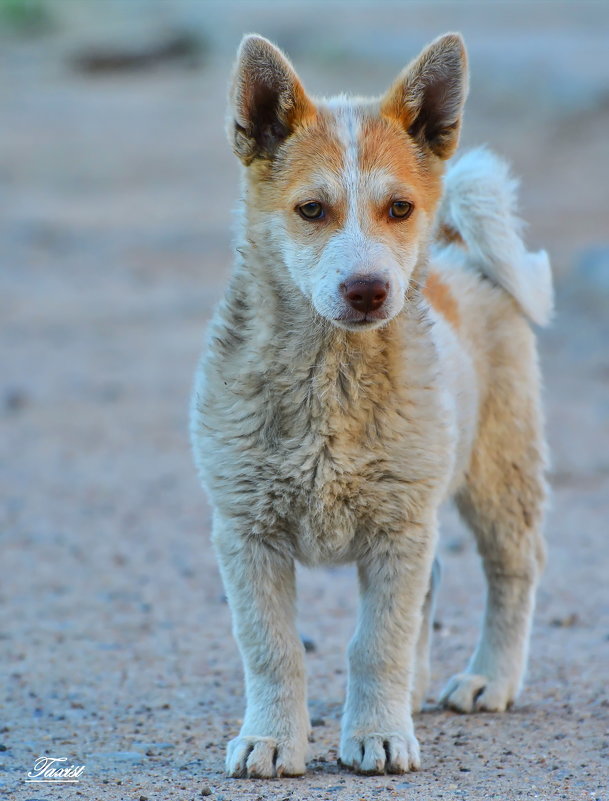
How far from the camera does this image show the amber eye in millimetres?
4437

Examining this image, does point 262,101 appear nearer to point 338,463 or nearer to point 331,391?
point 331,391

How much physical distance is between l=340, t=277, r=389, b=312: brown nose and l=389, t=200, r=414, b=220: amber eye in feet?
1.26

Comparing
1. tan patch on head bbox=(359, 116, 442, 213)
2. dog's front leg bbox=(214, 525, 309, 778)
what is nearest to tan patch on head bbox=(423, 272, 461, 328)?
tan patch on head bbox=(359, 116, 442, 213)

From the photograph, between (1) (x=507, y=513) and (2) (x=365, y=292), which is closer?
(2) (x=365, y=292)

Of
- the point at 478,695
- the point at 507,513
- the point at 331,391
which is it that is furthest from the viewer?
the point at 507,513

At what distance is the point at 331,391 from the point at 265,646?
0.85m

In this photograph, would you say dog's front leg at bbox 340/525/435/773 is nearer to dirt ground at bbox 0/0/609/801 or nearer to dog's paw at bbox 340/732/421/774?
dog's paw at bbox 340/732/421/774

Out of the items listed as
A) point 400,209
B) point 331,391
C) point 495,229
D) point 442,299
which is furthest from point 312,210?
point 495,229

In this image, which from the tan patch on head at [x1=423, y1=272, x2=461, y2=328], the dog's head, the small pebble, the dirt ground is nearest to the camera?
the dog's head

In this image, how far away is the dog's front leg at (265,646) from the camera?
4266 mm

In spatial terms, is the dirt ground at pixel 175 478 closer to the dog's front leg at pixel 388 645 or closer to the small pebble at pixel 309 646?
the small pebble at pixel 309 646

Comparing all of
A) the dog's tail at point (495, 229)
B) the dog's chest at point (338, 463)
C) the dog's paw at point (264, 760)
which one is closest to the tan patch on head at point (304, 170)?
the dog's chest at point (338, 463)

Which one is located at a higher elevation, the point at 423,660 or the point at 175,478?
the point at 175,478

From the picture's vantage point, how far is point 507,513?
5352 millimetres
